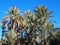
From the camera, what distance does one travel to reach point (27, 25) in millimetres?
49000

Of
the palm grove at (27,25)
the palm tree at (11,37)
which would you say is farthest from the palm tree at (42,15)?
the palm tree at (11,37)

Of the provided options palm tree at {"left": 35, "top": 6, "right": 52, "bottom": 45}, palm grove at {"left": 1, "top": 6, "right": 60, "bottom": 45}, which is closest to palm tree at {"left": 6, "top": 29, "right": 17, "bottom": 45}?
Answer: palm grove at {"left": 1, "top": 6, "right": 60, "bottom": 45}

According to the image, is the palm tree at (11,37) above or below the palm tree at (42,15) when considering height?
below

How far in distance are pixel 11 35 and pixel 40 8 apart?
34.2ft

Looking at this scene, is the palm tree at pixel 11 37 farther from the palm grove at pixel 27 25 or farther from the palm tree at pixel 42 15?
the palm tree at pixel 42 15

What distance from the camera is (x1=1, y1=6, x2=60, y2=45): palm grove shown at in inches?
1863

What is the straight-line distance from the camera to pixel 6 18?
158ft

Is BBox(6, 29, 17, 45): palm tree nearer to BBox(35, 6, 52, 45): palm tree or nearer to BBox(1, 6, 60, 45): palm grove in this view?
BBox(1, 6, 60, 45): palm grove

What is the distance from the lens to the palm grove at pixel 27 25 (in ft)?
155

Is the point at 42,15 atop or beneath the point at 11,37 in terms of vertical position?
atop

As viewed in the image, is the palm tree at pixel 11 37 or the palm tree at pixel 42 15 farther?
the palm tree at pixel 42 15

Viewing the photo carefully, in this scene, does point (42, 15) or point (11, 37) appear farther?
point (42, 15)

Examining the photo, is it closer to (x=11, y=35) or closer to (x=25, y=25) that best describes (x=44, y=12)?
(x=25, y=25)

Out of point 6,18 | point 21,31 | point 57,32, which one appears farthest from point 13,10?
point 57,32
